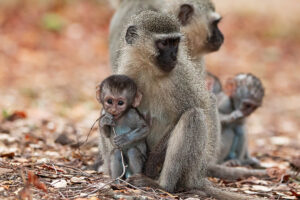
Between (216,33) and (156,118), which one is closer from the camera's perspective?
(156,118)

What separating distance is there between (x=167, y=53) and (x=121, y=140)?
1031 millimetres

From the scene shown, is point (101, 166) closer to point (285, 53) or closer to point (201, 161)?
point (201, 161)

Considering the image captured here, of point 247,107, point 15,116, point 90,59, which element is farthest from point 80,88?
point 247,107

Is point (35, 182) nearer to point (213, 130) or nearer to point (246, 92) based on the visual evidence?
point (213, 130)

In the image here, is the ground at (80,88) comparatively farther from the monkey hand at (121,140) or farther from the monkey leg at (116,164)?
the monkey hand at (121,140)

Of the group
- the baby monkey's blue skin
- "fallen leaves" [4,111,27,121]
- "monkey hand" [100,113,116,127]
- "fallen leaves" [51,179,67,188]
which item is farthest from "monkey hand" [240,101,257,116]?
"fallen leaves" [4,111,27,121]

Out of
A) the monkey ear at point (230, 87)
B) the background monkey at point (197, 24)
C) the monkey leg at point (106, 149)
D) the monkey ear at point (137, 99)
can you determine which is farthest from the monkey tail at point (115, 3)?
the monkey ear at point (137, 99)

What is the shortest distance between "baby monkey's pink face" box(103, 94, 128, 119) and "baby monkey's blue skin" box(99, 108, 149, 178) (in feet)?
0.22

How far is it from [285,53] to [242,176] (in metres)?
11.0

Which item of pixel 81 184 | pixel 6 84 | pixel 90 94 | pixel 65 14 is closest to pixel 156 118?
pixel 81 184

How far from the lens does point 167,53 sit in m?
5.20

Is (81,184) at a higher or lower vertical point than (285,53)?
lower

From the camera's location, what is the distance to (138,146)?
18.1 feet

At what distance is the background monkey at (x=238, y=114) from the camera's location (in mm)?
7539
